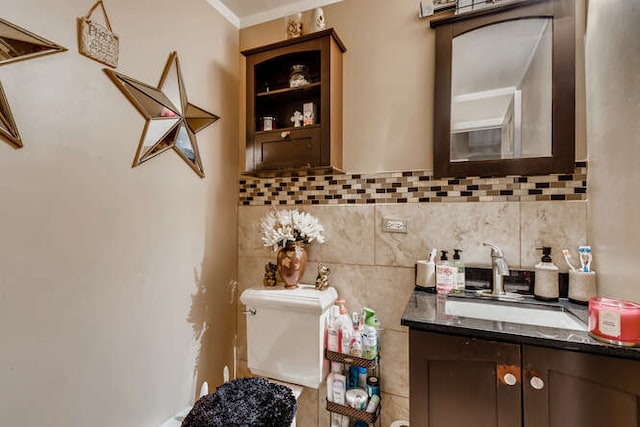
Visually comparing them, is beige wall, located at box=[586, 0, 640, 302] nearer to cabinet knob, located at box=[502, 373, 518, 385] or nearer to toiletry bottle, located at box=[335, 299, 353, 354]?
cabinet knob, located at box=[502, 373, 518, 385]

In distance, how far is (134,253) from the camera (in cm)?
131

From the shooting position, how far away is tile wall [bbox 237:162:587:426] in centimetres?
131

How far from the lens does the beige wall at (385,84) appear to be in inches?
59.7

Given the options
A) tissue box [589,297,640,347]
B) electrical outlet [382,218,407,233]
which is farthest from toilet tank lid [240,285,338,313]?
tissue box [589,297,640,347]

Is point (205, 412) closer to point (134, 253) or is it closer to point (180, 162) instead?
point (134, 253)

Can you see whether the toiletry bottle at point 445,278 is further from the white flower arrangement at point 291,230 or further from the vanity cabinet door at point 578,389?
the white flower arrangement at point 291,230

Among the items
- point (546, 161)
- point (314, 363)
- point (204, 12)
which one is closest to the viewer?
point (546, 161)

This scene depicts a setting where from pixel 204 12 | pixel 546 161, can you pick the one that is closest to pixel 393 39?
pixel 546 161

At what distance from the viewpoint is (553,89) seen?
1.29 m

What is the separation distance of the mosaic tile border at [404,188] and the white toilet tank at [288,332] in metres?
0.52

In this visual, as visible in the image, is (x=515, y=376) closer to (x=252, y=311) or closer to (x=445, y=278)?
(x=445, y=278)

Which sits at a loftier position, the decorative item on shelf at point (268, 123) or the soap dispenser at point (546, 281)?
the decorative item on shelf at point (268, 123)

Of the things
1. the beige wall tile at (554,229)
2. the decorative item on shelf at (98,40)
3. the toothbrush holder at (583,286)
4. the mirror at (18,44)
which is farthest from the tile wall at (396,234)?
the mirror at (18,44)

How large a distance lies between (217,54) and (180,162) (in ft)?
2.34
